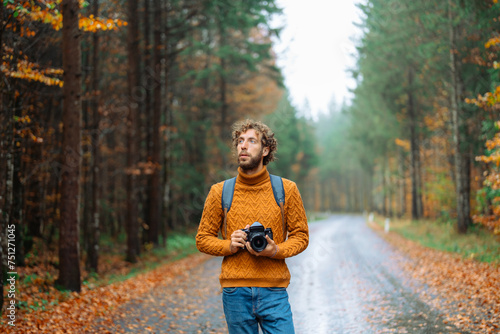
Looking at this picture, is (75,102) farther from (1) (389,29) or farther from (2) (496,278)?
(1) (389,29)

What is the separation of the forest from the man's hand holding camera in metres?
6.53

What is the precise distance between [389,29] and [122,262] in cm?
1752

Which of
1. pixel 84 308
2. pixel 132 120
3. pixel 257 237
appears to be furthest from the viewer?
pixel 132 120

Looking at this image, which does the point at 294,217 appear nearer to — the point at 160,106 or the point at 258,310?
the point at 258,310

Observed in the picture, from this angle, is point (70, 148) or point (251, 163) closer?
point (251, 163)

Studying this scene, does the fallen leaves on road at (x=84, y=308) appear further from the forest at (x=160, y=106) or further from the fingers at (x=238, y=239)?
the fingers at (x=238, y=239)

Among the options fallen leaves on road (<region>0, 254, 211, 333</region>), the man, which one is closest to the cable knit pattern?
the man

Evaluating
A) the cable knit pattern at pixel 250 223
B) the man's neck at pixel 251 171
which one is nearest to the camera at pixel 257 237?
the cable knit pattern at pixel 250 223

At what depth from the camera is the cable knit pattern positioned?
3.28 m

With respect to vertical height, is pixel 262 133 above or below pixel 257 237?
above

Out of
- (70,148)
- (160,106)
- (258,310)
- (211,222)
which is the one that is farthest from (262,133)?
(160,106)

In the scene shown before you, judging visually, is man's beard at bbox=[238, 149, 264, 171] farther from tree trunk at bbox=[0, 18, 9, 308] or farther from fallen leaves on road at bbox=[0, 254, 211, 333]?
tree trunk at bbox=[0, 18, 9, 308]

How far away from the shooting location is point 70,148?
30.7ft

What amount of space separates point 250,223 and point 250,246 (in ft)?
0.90
